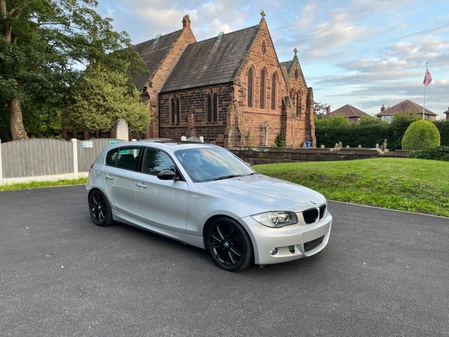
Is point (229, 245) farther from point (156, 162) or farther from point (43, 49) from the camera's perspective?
point (43, 49)

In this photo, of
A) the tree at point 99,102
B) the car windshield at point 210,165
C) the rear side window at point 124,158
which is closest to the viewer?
the car windshield at point 210,165

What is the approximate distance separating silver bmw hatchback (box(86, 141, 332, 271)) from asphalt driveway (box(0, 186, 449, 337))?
0.30 metres

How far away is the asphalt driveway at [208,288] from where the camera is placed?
2.89 m

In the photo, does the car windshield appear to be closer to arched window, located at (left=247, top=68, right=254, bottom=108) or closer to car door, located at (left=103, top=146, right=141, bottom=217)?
car door, located at (left=103, top=146, right=141, bottom=217)

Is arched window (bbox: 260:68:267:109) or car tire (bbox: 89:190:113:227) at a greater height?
arched window (bbox: 260:68:267:109)

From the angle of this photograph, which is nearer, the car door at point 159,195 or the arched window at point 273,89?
the car door at point 159,195

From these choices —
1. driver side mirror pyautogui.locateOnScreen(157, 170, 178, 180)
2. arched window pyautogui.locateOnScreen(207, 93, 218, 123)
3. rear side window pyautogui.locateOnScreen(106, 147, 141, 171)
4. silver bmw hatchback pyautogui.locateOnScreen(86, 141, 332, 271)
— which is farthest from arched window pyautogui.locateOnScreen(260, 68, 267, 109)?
driver side mirror pyautogui.locateOnScreen(157, 170, 178, 180)

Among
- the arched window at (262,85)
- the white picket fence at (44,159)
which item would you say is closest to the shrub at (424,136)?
the arched window at (262,85)

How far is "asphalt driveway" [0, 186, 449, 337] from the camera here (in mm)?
2895

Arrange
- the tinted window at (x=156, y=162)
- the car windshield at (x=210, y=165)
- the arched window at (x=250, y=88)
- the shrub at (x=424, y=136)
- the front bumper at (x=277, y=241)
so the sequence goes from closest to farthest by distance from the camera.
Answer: the front bumper at (x=277, y=241)
the car windshield at (x=210, y=165)
the tinted window at (x=156, y=162)
the shrub at (x=424, y=136)
the arched window at (x=250, y=88)

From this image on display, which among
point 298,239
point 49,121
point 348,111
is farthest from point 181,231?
point 348,111

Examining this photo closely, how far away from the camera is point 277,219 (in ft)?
12.6

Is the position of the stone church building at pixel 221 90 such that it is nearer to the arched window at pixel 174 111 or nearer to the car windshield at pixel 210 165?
the arched window at pixel 174 111

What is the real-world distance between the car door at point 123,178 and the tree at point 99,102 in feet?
44.4
